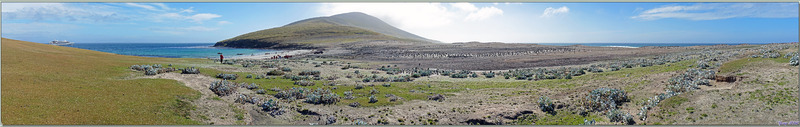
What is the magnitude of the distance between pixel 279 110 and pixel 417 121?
7.73m

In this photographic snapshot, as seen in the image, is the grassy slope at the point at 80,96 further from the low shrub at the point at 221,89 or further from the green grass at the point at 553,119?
the green grass at the point at 553,119

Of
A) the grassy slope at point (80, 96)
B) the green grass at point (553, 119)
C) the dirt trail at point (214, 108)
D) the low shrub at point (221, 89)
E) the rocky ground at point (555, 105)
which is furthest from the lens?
the low shrub at point (221, 89)

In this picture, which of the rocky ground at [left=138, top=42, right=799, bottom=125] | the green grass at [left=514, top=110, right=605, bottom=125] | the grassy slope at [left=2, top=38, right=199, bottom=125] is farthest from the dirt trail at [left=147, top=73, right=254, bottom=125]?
the green grass at [left=514, top=110, right=605, bottom=125]

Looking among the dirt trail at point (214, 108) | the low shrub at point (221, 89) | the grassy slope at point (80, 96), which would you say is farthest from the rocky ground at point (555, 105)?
the grassy slope at point (80, 96)

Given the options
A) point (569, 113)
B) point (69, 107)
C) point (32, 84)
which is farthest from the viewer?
point (569, 113)

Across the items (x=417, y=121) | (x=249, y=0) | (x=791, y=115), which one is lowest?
(x=417, y=121)

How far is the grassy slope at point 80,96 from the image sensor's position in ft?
42.3

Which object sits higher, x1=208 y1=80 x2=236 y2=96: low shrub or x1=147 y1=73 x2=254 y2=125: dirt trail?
x1=208 y1=80 x2=236 y2=96: low shrub

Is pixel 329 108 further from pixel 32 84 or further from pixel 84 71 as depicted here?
pixel 84 71

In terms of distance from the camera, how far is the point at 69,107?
1375 cm

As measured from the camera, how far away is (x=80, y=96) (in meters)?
15.4

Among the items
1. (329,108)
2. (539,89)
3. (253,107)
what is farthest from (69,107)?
(539,89)

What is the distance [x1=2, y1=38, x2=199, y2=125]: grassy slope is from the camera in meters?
12.9

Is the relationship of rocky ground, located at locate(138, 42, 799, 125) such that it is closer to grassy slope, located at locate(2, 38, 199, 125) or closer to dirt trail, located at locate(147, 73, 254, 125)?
dirt trail, located at locate(147, 73, 254, 125)
